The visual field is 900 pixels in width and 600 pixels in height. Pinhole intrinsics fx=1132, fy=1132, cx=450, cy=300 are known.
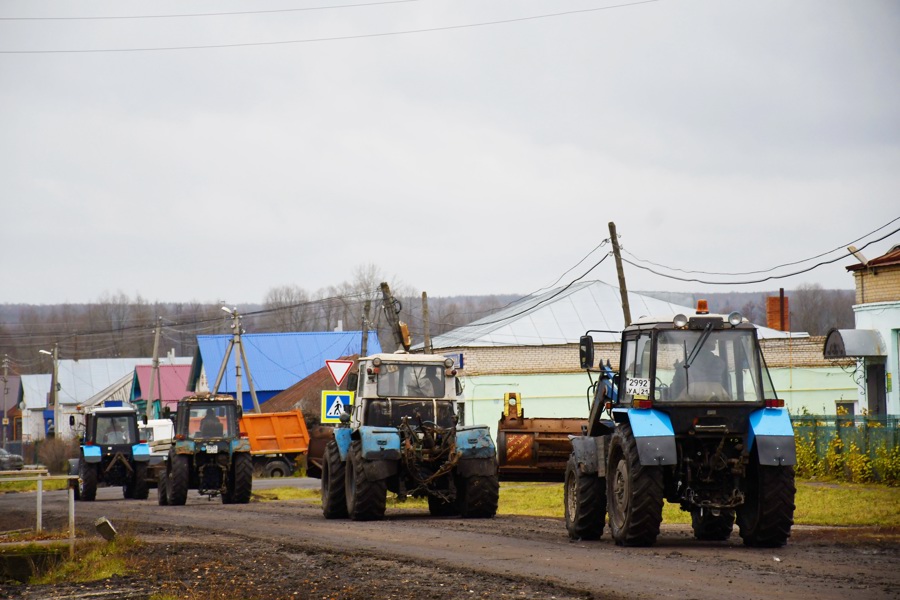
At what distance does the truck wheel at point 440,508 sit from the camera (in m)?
19.5

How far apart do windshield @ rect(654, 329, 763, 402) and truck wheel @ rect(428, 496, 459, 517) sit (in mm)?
7483

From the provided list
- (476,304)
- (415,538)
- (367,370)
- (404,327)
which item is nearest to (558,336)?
(404,327)

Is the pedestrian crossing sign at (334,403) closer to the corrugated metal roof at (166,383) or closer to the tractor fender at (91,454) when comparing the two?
the tractor fender at (91,454)

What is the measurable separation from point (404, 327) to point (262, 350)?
119 feet

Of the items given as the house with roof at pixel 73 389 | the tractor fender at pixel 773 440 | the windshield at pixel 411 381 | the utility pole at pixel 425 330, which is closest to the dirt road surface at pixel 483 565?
the tractor fender at pixel 773 440

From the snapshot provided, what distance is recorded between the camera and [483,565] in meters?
11.4

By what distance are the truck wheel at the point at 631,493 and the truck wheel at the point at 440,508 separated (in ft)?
21.7

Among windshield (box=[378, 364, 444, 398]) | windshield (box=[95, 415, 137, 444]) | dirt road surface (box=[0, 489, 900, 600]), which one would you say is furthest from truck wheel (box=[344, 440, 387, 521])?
windshield (box=[95, 415, 137, 444])

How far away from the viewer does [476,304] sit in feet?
346

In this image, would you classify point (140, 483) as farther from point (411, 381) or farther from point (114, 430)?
point (411, 381)

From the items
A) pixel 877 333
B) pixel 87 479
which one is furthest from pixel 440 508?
pixel 87 479

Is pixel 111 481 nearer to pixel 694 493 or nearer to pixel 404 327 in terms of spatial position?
pixel 404 327

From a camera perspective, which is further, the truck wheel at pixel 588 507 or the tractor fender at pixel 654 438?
the truck wheel at pixel 588 507

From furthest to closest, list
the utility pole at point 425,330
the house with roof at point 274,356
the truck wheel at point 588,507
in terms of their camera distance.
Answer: the house with roof at point 274,356
the utility pole at point 425,330
the truck wheel at point 588,507
